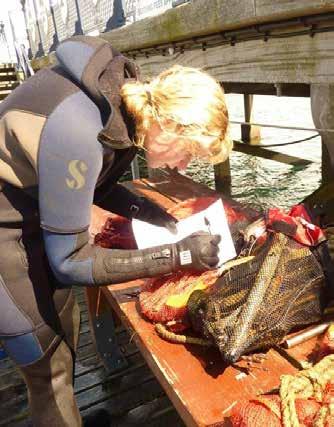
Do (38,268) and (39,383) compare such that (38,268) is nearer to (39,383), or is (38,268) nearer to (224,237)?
(39,383)

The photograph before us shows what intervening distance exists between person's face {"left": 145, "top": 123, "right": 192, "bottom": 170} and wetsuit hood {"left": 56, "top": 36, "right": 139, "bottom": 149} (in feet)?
0.37

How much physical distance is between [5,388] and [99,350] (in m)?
0.82

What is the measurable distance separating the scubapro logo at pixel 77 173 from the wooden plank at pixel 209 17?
1689mm

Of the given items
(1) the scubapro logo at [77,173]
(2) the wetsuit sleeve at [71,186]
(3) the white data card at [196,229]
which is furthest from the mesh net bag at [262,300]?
(1) the scubapro logo at [77,173]

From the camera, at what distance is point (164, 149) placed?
194 centimetres

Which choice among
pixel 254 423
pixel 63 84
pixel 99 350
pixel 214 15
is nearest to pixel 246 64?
pixel 214 15

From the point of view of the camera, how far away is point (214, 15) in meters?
3.47

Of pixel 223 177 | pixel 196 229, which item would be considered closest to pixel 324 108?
pixel 196 229

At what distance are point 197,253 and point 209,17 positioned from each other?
2.38 meters

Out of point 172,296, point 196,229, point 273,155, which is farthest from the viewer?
point 273,155

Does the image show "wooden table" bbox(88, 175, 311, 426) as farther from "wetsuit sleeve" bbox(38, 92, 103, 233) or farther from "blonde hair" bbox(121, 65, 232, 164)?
"blonde hair" bbox(121, 65, 232, 164)

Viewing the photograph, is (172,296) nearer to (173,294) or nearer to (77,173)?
(173,294)

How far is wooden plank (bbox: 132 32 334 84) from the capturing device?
8.88 ft

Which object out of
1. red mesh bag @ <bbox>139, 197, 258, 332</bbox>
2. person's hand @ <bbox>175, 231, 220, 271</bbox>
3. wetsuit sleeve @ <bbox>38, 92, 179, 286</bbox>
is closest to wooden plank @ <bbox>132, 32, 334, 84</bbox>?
person's hand @ <bbox>175, 231, 220, 271</bbox>
